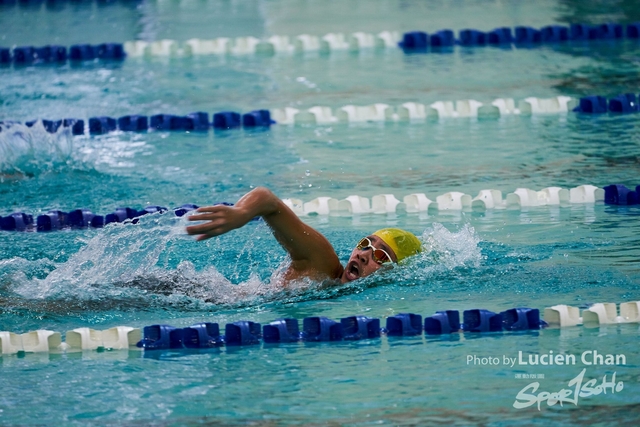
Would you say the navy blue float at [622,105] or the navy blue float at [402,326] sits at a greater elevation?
the navy blue float at [622,105]

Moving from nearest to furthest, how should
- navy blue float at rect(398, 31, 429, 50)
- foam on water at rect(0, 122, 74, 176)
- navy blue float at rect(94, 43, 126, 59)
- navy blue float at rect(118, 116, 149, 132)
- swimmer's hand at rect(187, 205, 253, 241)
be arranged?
swimmer's hand at rect(187, 205, 253, 241) < foam on water at rect(0, 122, 74, 176) < navy blue float at rect(118, 116, 149, 132) < navy blue float at rect(94, 43, 126, 59) < navy blue float at rect(398, 31, 429, 50)

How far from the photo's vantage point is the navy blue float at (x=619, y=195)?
212 inches

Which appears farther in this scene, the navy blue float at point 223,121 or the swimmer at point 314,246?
the navy blue float at point 223,121

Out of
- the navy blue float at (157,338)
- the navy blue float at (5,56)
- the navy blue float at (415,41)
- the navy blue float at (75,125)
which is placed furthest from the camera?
the navy blue float at (415,41)

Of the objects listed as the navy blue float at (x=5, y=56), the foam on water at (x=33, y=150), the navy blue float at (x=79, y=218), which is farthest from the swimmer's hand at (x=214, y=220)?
the navy blue float at (x=5, y=56)

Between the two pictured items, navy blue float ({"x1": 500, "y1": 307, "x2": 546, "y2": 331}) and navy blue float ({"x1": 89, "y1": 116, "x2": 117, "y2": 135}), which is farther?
navy blue float ({"x1": 89, "y1": 116, "x2": 117, "y2": 135})

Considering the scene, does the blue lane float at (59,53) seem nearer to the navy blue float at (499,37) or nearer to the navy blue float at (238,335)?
the navy blue float at (499,37)

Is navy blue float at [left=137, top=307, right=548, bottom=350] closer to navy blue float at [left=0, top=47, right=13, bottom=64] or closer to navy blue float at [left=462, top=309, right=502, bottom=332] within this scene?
navy blue float at [left=462, top=309, right=502, bottom=332]

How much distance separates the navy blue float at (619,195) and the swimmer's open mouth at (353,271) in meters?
1.88

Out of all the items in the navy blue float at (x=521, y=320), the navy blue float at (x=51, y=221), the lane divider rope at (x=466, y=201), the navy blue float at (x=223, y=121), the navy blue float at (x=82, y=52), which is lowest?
the navy blue float at (x=521, y=320)

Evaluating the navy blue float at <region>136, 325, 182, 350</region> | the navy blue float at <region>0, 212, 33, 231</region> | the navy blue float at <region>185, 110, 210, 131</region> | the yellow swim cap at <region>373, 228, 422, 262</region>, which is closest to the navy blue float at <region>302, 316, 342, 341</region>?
the navy blue float at <region>136, 325, 182, 350</region>

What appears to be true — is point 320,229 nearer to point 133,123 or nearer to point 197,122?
point 197,122

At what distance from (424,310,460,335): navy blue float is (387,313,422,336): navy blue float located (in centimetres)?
4

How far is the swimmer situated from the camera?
372 centimetres
